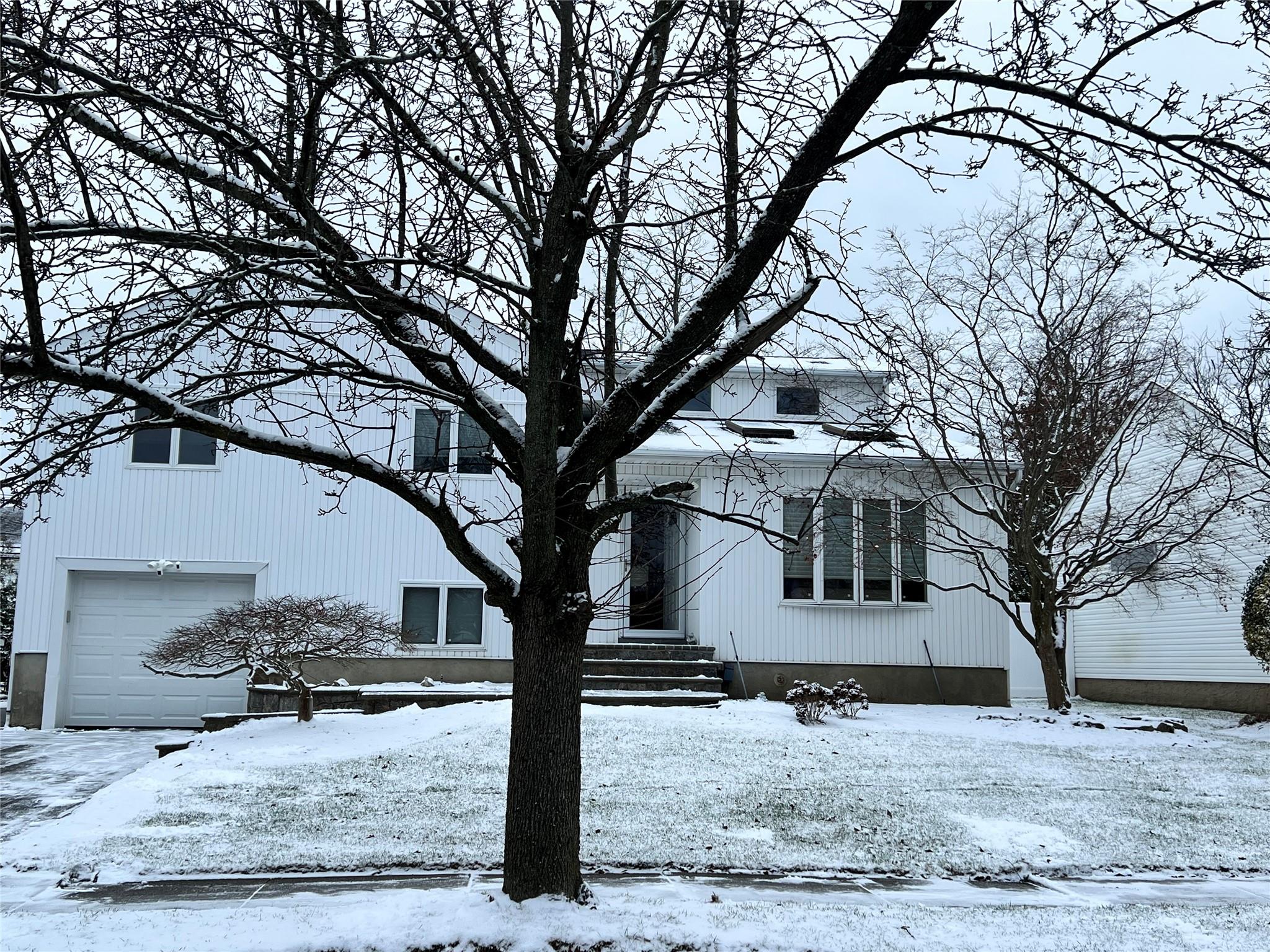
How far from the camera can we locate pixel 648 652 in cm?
1515

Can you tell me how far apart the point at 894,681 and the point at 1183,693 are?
330 inches

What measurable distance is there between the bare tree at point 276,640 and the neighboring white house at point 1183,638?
531 inches

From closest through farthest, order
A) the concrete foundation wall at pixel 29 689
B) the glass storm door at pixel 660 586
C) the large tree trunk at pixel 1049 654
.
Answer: the large tree trunk at pixel 1049 654 → the concrete foundation wall at pixel 29 689 → the glass storm door at pixel 660 586

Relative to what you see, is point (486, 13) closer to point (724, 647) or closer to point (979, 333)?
point (724, 647)

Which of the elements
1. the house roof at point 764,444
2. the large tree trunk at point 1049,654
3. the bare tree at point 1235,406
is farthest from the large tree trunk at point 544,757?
the bare tree at point 1235,406

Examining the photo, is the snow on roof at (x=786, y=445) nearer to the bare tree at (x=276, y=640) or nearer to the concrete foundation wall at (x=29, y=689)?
the bare tree at (x=276, y=640)

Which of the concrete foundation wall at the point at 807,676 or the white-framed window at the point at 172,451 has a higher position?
the white-framed window at the point at 172,451

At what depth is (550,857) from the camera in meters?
5.28

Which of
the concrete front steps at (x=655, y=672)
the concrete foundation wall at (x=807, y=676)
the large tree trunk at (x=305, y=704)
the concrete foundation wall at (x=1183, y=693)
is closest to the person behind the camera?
the large tree trunk at (x=305, y=704)

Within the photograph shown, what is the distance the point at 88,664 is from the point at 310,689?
5418 millimetres

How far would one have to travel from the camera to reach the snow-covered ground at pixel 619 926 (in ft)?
16.6

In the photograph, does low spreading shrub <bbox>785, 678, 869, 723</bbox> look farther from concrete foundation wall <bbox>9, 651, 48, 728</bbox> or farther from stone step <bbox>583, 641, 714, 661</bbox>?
concrete foundation wall <bbox>9, 651, 48, 728</bbox>

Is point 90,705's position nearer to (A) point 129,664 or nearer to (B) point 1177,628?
(A) point 129,664

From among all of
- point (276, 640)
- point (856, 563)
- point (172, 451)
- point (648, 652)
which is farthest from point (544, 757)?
point (172, 451)
